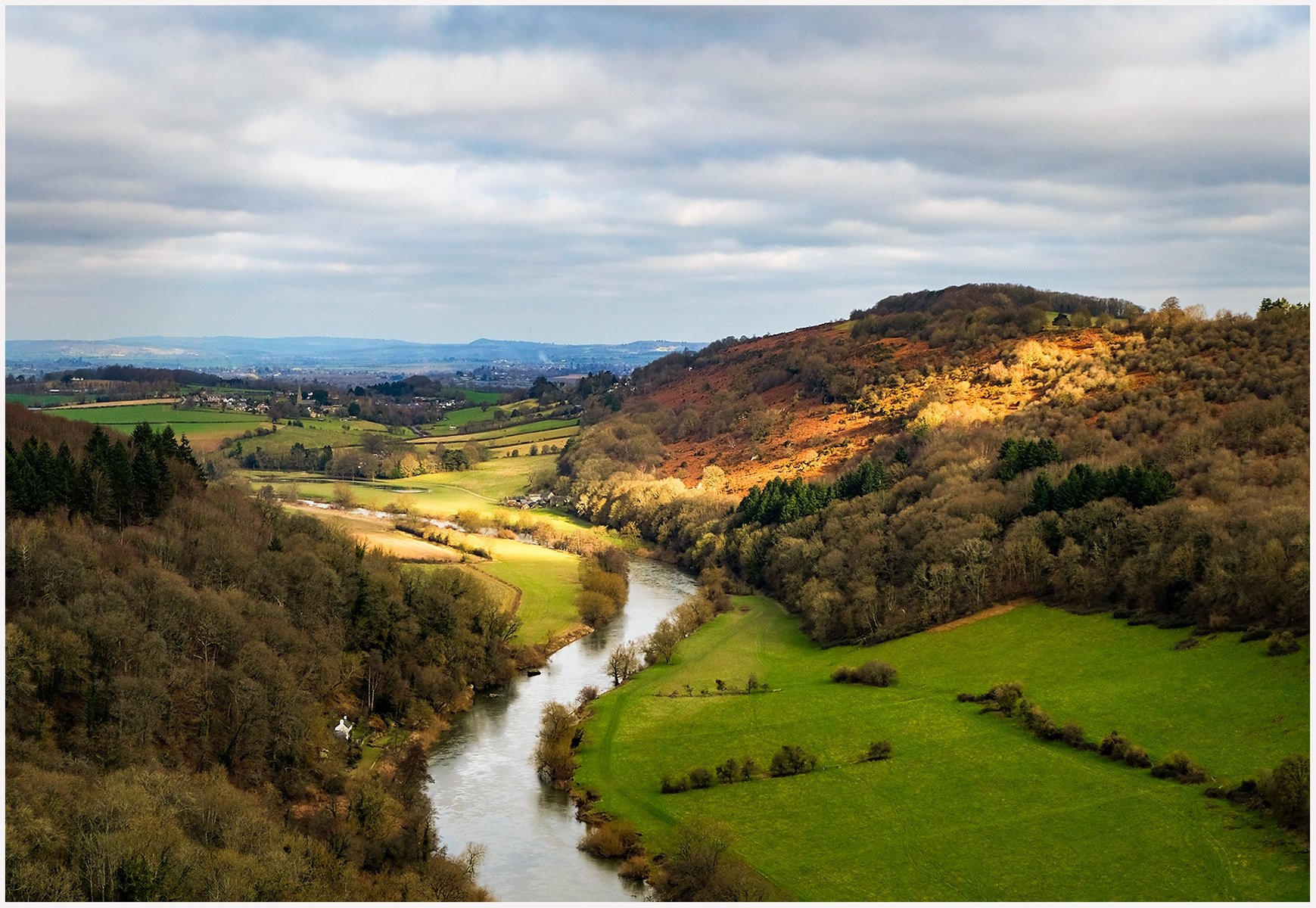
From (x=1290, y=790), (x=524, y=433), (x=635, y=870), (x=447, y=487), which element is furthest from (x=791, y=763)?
(x=524, y=433)

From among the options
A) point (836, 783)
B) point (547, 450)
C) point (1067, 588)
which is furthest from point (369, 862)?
point (547, 450)

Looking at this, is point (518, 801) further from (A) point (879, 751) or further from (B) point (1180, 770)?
(B) point (1180, 770)

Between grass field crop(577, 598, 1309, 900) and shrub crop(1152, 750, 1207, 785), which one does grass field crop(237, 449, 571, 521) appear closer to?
grass field crop(577, 598, 1309, 900)

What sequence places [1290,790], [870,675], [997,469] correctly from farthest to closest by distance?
1. [997,469]
2. [870,675]
3. [1290,790]

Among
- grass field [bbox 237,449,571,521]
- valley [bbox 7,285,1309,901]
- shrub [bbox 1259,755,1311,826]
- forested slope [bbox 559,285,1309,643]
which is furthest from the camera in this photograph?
grass field [bbox 237,449,571,521]

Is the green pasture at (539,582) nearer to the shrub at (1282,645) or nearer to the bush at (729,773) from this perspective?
the bush at (729,773)

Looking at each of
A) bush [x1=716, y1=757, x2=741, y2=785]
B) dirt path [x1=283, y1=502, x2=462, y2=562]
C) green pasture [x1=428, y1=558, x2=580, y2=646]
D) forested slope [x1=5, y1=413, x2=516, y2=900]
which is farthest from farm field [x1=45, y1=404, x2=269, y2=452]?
bush [x1=716, y1=757, x2=741, y2=785]

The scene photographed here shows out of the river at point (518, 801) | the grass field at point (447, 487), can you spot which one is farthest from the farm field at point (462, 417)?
the river at point (518, 801)
